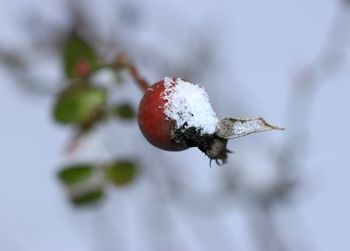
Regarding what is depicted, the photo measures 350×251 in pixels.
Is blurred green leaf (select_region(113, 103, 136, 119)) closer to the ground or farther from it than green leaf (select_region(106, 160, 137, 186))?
farther from it

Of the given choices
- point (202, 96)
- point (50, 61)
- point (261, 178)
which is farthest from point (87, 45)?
point (261, 178)

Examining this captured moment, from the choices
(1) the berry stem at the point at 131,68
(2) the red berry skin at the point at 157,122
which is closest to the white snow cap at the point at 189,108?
(2) the red berry skin at the point at 157,122

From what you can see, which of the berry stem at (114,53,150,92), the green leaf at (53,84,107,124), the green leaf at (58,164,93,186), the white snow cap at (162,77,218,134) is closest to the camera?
the white snow cap at (162,77,218,134)

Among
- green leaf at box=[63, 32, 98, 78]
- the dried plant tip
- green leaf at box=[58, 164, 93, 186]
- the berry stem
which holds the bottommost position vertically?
the dried plant tip

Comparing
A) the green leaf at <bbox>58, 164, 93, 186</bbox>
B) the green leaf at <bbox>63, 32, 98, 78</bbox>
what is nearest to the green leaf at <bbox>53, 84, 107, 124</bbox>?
the green leaf at <bbox>63, 32, 98, 78</bbox>

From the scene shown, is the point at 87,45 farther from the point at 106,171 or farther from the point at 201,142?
the point at 201,142

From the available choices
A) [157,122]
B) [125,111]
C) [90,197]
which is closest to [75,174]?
[90,197]

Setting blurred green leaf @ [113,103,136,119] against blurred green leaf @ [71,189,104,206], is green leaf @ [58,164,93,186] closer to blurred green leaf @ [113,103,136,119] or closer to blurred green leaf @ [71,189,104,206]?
blurred green leaf @ [71,189,104,206]
